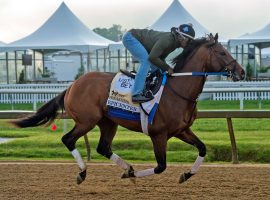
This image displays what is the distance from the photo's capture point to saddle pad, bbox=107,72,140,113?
27.4ft

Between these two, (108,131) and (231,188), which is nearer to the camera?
(231,188)

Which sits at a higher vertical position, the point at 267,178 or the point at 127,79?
the point at 127,79

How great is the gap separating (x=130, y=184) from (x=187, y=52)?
6.01 feet

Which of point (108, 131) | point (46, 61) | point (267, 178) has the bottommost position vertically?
point (46, 61)

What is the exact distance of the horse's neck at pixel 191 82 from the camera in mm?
8109

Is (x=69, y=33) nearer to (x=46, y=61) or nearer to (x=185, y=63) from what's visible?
(x=46, y=61)

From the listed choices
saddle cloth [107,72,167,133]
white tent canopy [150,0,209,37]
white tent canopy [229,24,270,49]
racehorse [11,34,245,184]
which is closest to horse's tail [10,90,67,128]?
racehorse [11,34,245,184]

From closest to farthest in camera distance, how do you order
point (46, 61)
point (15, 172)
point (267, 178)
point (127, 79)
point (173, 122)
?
point (173, 122) → point (127, 79) → point (267, 178) → point (15, 172) → point (46, 61)

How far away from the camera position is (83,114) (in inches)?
343

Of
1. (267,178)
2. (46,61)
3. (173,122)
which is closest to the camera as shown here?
(173,122)

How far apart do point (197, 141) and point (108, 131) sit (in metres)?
1.26

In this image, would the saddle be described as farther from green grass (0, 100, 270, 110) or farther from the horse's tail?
green grass (0, 100, 270, 110)

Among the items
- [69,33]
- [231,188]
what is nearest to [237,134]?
[231,188]

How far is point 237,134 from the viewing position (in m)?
14.3
